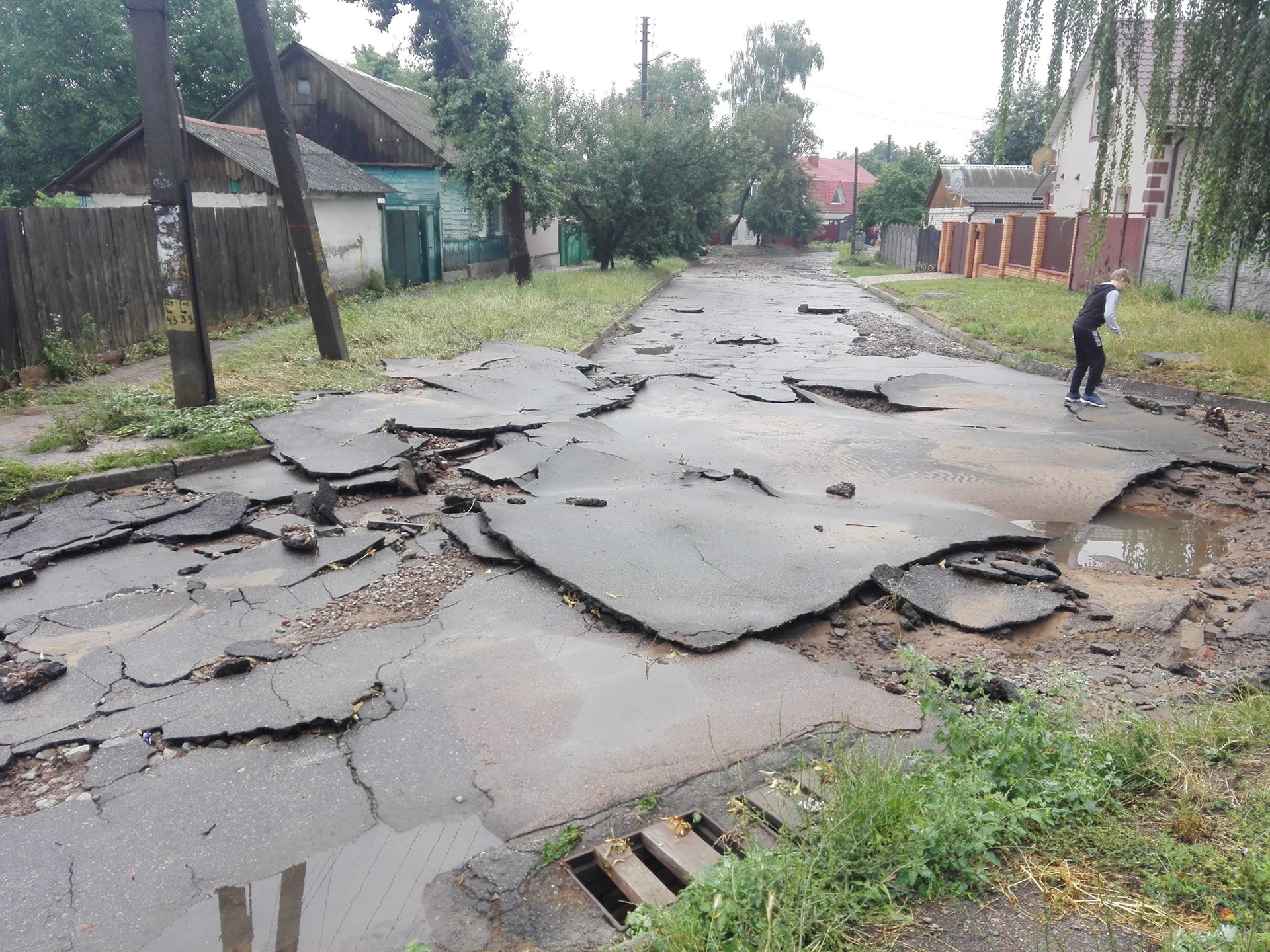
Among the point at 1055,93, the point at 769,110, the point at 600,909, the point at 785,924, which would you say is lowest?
the point at 600,909

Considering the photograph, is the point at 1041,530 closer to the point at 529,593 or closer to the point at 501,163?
the point at 529,593

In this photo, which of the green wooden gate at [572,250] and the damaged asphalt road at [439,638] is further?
the green wooden gate at [572,250]

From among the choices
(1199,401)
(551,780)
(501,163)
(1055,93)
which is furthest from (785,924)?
(501,163)

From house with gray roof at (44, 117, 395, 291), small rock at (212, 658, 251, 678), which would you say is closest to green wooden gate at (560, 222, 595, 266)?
house with gray roof at (44, 117, 395, 291)

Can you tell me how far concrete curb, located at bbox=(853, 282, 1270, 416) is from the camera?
10.9m

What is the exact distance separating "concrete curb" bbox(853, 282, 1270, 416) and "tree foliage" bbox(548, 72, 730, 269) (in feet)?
46.3

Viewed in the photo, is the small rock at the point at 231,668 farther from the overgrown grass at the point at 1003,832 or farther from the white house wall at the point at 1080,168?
the white house wall at the point at 1080,168

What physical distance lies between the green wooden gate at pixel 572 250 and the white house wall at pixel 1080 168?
1718cm

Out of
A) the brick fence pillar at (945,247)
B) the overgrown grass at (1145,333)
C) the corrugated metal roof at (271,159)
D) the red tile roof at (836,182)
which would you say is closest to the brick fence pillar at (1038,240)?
the overgrown grass at (1145,333)

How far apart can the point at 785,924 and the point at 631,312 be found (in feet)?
62.3

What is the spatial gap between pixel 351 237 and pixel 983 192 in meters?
32.3

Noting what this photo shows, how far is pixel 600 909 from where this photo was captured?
2875 mm

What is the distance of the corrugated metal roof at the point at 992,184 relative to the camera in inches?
1660

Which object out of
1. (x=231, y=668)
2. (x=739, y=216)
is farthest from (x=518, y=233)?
(x=739, y=216)
